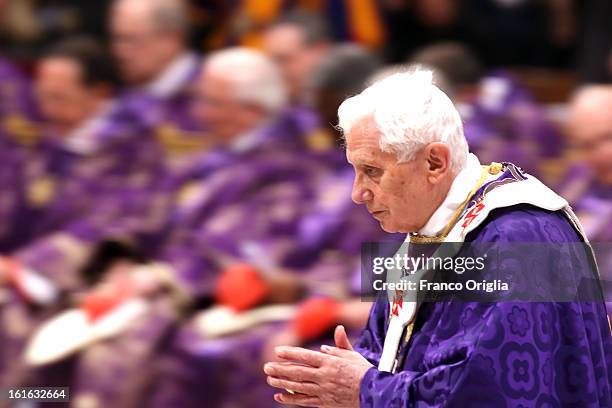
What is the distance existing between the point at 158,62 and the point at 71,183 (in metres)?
0.97

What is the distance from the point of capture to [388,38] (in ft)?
26.8

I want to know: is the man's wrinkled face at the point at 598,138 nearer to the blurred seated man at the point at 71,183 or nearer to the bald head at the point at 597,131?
the bald head at the point at 597,131

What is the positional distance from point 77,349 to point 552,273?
285 centimetres

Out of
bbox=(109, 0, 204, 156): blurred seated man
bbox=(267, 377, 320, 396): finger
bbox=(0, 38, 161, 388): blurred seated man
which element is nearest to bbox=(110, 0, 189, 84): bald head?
bbox=(109, 0, 204, 156): blurred seated man

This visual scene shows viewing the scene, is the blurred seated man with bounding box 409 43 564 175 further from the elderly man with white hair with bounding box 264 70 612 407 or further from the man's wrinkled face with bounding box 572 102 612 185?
the elderly man with white hair with bounding box 264 70 612 407

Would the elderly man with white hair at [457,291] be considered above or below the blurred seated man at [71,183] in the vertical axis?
below

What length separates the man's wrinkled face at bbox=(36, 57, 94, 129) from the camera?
22.7ft

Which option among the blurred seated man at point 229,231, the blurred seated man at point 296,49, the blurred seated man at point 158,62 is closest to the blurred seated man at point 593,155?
the blurred seated man at point 229,231

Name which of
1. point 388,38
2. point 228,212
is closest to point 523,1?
point 388,38

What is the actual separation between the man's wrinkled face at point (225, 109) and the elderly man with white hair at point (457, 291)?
3.05m

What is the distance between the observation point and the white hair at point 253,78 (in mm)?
6086

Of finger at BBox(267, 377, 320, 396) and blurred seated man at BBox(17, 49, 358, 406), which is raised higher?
blurred seated man at BBox(17, 49, 358, 406)

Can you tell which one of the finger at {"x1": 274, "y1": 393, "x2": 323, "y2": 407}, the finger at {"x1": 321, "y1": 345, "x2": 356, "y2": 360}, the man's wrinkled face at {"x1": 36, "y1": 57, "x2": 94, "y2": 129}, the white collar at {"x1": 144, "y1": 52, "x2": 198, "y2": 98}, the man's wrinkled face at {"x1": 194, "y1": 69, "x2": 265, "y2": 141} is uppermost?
the white collar at {"x1": 144, "y1": 52, "x2": 198, "y2": 98}

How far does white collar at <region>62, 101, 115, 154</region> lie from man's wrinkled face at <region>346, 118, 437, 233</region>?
11.8ft
